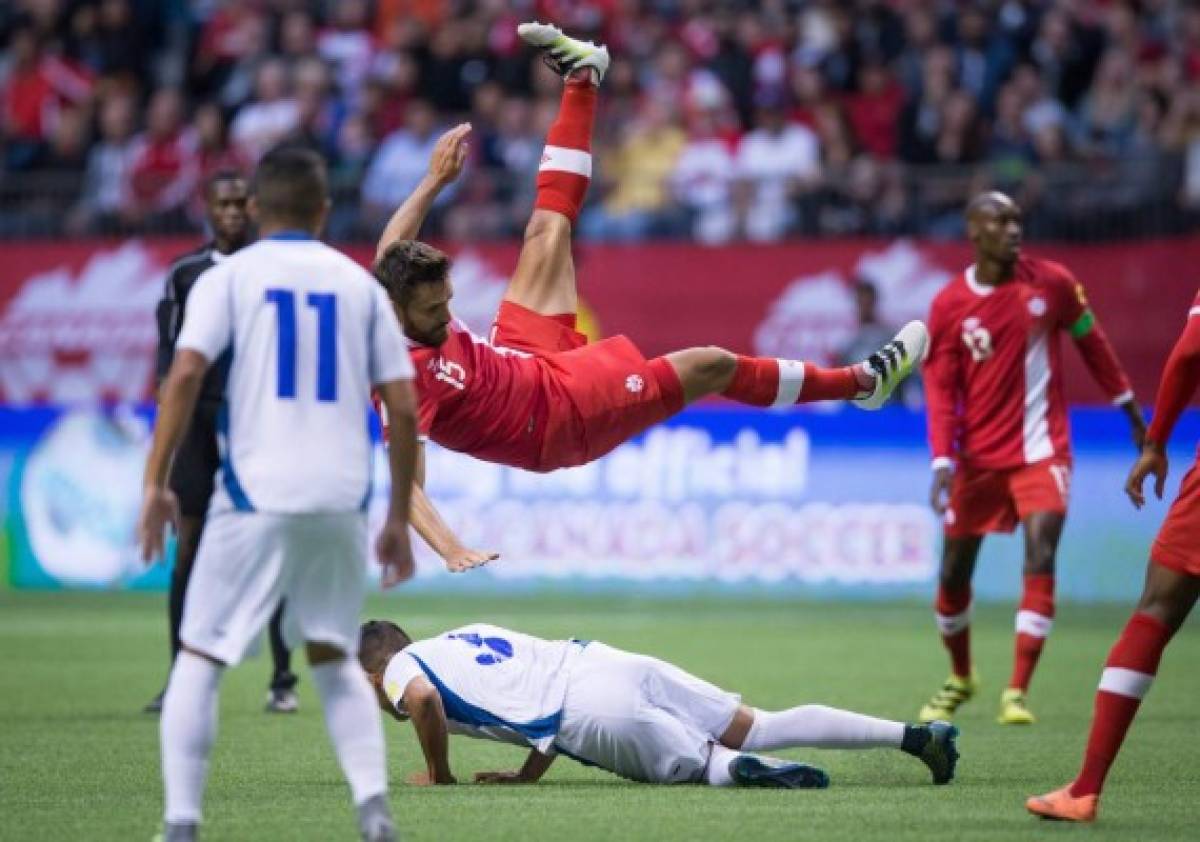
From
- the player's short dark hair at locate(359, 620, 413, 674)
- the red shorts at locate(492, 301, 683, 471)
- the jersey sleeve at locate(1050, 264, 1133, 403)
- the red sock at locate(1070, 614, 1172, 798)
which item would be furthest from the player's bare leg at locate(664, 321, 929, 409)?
the jersey sleeve at locate(1050, 264, 1133, 403)

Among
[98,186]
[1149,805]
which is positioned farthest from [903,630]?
[98,186]

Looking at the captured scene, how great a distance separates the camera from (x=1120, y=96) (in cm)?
2142

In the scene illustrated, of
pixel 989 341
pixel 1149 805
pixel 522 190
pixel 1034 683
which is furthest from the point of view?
pixel 522 190

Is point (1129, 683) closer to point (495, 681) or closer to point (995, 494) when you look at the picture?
point (495, 681)

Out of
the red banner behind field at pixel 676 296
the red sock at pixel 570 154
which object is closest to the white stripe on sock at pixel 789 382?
the red sock at pixel 570 154

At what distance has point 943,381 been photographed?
12703mm

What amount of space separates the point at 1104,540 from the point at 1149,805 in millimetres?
10501

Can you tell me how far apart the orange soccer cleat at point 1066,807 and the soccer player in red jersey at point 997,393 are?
4.42m

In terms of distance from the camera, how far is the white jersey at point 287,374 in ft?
22.0

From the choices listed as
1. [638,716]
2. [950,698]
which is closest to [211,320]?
[638,716]

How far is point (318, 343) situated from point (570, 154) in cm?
425

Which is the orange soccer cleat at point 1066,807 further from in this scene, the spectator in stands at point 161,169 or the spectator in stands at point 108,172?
the spectator in stands at point 108,172

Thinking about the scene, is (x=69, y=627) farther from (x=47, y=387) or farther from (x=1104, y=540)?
(x=1104, y=540)

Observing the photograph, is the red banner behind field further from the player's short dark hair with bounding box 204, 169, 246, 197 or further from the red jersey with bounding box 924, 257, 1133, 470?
the player's short dark hair with bounding box 204, 169, 246, 197
